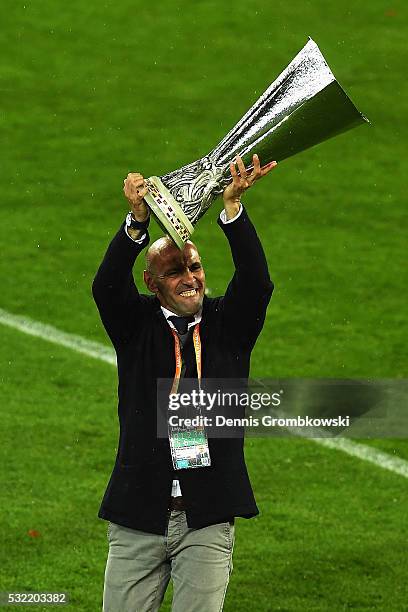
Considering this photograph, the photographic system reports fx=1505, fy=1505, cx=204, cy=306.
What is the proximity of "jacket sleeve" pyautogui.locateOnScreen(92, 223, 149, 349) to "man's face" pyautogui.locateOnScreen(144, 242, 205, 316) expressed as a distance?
98mm

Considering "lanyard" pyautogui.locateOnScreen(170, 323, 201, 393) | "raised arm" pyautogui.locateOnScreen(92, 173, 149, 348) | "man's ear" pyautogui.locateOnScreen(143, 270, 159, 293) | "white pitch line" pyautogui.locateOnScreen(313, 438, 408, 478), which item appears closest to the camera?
"raised arm" pyautogui.locateOnScreen(92, 173, 149, 348)

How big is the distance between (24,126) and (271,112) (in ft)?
28.1

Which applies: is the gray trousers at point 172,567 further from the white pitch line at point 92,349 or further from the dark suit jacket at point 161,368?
the white pitch line at point 92,349

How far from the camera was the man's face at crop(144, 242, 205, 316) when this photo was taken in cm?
501

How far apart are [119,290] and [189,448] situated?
567 millimetres

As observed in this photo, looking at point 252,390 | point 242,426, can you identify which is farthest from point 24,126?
point 242,426

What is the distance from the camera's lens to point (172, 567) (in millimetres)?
Answer: 4938

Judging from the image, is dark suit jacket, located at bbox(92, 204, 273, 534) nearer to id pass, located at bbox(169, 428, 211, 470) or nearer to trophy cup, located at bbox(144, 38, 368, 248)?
id pass, located at bbox(169, 428, 211, 470)

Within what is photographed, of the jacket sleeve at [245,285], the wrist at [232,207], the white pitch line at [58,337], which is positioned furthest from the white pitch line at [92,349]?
the wrist at [232,207]

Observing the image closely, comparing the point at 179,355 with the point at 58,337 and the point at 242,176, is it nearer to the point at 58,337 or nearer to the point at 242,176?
the point at 242,176

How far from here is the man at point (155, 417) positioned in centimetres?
486

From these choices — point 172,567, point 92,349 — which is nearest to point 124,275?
point 172,567

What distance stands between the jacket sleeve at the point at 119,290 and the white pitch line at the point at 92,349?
3451mm

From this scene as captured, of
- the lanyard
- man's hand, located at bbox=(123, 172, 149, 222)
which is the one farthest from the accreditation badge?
man's hand, located at bbox=(123, 172, 149, 222)
